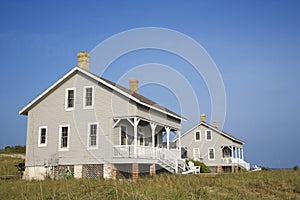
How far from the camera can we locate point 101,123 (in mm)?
21594

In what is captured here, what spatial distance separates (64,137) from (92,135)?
6.71 feet

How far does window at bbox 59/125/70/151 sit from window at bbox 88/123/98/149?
5.06 feet

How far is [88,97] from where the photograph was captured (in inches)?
875

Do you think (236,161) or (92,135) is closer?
(92,135)

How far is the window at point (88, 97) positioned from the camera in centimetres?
2205

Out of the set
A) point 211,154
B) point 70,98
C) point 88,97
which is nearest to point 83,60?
point 70,98

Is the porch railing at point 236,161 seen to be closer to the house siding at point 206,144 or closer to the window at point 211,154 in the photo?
the house siding at point 206,144

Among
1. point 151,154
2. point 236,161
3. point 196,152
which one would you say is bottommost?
point 236,161

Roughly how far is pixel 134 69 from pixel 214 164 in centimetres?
2414

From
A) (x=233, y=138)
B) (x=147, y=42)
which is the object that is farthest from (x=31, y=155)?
(x=233, y=138)

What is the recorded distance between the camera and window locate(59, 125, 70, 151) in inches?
866

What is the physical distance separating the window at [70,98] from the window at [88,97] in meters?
0.87

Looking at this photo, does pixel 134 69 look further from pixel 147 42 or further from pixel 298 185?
pixel 298 185

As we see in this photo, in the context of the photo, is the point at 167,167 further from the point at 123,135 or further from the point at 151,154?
the point at 123,135
